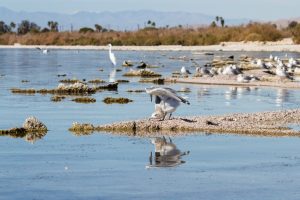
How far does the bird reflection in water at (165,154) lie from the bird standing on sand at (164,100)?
4.95 ft

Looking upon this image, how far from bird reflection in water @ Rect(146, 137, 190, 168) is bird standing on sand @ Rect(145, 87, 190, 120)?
1508mm

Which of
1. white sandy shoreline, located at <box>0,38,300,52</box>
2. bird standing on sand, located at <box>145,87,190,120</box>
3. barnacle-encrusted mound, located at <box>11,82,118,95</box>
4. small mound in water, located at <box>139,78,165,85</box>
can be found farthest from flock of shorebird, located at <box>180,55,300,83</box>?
white sandy shoreline, located at <box>0,38,300,52</box>

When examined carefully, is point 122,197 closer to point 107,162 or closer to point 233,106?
point 107,162

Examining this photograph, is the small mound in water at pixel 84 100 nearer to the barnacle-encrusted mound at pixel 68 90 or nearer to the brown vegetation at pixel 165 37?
the barnacle-encrusted mound at pixel 68 90

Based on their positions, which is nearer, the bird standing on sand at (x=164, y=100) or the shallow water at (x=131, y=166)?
the shallow water at (x=131, y=166)

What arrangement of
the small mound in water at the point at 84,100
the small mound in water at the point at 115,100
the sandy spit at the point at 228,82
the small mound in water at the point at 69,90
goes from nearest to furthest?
1. the small mound in water at the point at 115,100
2. the small mound in water at the point at 84,100
3. the small mound in water at the point at 69,90
4. the sandy spit at the point at 228,82

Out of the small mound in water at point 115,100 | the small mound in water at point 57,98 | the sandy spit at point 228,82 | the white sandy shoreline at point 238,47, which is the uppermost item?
the small mound in water at point 115,100

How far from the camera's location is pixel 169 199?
12219 millimetres

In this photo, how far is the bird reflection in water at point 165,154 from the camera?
1547cm

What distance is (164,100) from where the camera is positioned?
66.7 feet

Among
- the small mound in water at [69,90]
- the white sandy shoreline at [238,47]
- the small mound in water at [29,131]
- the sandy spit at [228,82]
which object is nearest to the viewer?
the small mound in water at [29,131]

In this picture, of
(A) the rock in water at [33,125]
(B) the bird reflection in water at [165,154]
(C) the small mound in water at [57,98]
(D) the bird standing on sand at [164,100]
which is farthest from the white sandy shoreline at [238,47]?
(B) the bird reflection in water at [165,154]

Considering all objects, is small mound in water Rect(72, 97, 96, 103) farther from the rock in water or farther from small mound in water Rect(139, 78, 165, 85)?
small mound in water Rect(139, 78, 165, 85)

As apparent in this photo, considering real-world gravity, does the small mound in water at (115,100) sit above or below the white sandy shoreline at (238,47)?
above
